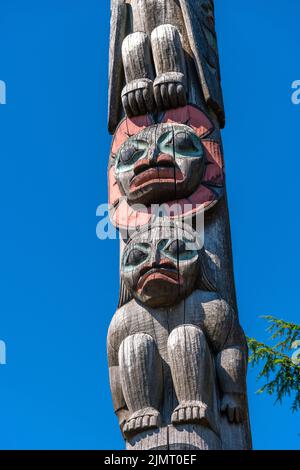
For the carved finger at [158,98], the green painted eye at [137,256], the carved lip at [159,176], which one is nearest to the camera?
the green painted eye at [137,256]

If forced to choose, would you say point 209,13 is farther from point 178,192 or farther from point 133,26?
point 178,192

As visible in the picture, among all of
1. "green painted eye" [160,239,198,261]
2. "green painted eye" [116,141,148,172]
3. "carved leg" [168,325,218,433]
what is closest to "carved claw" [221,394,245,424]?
"carved leg" [168,325,218,433]

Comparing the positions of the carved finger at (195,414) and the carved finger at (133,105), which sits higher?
the carved finger at (133,105)

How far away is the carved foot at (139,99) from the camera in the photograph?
6380 millimetres

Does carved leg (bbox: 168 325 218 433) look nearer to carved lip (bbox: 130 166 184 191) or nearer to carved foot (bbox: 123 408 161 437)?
carved foot (bbox: 123 408 161 437)

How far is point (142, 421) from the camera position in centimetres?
475

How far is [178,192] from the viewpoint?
5848 millimetres

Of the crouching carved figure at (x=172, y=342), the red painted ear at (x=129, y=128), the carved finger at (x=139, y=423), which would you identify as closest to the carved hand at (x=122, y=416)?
the crouching carved figure at (x=172, y=342)

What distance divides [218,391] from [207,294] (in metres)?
0.61

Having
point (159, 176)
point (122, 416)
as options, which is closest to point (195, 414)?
point (122, 416)

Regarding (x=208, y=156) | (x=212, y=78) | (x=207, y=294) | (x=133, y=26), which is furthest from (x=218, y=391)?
(x=133, y=26)

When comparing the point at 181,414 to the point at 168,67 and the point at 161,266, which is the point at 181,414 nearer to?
the point at 161,266

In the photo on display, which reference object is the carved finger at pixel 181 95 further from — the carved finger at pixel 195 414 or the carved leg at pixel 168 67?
the carved finger at pixel 195 414

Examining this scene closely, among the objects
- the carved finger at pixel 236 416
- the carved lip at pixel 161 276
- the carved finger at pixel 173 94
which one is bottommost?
the carved finger at pixel 236 416
